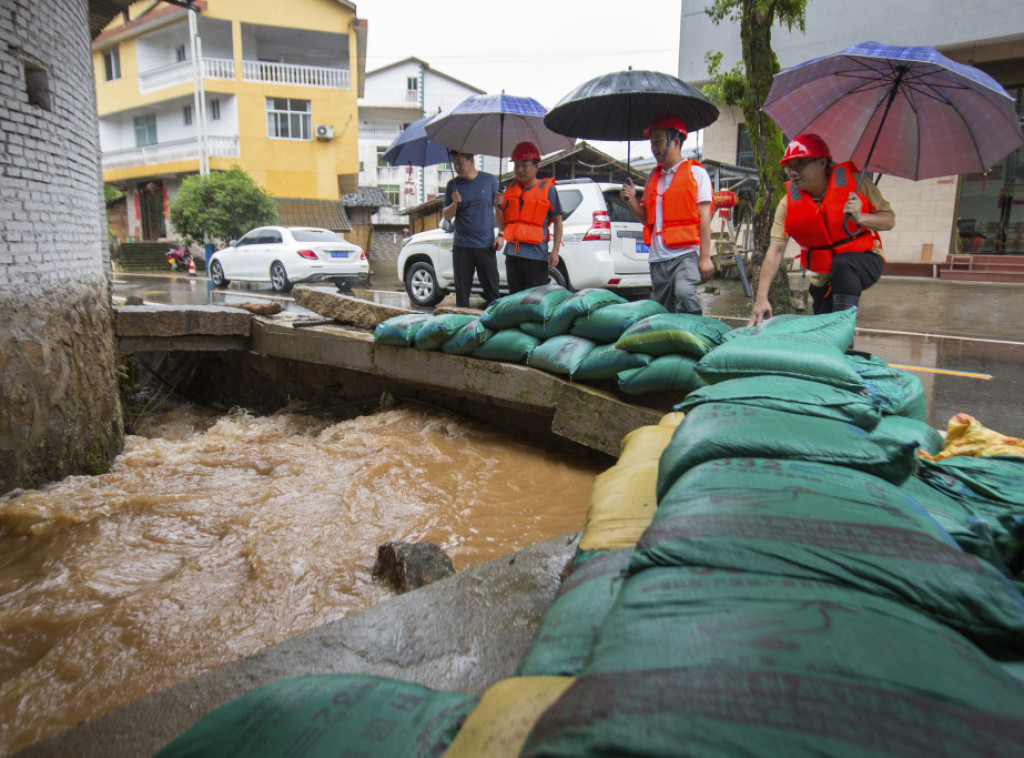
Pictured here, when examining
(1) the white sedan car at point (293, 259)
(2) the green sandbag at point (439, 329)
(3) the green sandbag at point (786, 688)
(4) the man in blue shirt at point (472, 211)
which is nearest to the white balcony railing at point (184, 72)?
(1) the white sedan car at point (293, 259)

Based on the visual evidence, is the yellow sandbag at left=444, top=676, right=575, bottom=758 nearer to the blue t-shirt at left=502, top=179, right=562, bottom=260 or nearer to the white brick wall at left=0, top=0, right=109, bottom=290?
the white brick wall at left=0, top=0, right=109, bottom=290

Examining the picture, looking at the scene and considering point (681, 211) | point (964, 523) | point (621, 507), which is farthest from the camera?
point (681, 211)

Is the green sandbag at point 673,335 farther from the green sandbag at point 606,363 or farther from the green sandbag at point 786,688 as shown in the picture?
the green sandbag at point 786,688

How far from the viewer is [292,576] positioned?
9.84 feet

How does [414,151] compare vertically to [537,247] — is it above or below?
above

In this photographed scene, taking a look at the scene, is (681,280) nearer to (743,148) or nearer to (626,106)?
(626,106)

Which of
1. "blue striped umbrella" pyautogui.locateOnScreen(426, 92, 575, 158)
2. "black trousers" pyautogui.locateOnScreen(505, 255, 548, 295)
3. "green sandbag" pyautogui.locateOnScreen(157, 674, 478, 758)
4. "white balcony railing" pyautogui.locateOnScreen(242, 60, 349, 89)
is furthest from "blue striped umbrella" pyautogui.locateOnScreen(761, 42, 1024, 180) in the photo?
"white balcony railing" pyautogui.locateOnScreen(242, 60, 349, 89)

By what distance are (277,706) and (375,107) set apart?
3711 centimetres

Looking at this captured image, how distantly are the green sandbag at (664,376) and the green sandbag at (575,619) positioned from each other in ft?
6.93

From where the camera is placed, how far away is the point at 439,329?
4855 mm

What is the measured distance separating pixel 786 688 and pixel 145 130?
107 feet

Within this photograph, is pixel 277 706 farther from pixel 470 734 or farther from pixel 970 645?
pixel 970 645

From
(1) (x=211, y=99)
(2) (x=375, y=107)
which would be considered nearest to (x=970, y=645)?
(1) (x=211, y=99)

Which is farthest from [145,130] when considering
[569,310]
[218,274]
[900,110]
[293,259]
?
[900,110]
